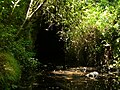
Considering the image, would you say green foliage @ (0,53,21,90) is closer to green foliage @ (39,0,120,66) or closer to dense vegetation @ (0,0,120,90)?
dense vegetation @ (0,0,120,90)

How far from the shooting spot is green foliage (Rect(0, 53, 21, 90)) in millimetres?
7087

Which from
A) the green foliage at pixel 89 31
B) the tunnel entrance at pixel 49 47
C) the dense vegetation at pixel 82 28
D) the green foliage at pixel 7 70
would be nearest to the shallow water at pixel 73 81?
the dense vegetation at pixel 82 28

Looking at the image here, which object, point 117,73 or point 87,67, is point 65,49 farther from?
point 117,73

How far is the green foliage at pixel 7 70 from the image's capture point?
709cm

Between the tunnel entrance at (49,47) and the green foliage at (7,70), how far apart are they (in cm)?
755

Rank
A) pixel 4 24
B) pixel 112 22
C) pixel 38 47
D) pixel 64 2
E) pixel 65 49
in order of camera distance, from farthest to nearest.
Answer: pixel 38 47 < pixel 65 49 < pixel 112 22 < pixel 64 2 < pixel 4 24

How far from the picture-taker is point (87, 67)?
13641 millimetres

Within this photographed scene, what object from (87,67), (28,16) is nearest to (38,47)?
(87,67)

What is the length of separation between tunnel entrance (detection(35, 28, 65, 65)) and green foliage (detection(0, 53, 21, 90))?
7.55 meters

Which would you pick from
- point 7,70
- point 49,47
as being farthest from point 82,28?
point 7,70

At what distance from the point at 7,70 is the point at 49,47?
919cm

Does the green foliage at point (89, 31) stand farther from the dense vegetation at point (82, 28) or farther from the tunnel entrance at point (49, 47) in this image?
the tunnel entrance at point (49, 47)

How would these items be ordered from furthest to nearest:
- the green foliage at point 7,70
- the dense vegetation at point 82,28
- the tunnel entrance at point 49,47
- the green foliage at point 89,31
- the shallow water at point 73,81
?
the tunnel entrance at point 49,47, the green foliage at point 89,31, the dense vegetation at point 82,28, the shallow water at point 73,81, the green foliage at point 7,70

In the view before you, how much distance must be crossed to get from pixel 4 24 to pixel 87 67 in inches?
245
